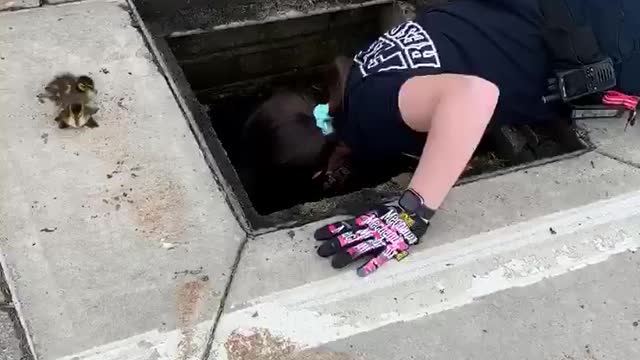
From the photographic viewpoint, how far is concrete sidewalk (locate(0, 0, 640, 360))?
7.19 ft

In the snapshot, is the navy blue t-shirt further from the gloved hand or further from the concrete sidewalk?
the gloved hand

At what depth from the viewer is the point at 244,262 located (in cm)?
233

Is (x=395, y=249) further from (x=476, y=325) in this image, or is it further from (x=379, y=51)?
(x=379, y=51)

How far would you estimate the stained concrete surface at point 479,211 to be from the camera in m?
2.32

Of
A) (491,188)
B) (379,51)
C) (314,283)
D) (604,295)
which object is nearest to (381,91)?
(379,51)

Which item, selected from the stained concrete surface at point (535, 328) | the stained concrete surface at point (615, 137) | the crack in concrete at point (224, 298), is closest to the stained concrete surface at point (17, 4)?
the crack in concrete at point (224, 298)

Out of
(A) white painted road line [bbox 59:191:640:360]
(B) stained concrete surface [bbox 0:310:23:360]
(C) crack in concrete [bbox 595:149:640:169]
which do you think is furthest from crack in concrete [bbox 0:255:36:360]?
(C) crack in concrete [bbox 595:149:640:169]

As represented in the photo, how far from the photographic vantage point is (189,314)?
220cm

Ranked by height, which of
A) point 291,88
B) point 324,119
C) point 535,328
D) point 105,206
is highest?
point 105,206

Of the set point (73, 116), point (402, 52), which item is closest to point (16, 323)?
point (73, 116)

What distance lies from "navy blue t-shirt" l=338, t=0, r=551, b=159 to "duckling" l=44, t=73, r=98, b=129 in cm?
84

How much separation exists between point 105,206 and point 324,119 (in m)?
0.90

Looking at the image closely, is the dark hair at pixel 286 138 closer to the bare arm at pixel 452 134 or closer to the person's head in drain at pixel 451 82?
the person's head in drain at pixel 451 82

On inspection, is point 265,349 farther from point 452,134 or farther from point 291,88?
point 291,88
